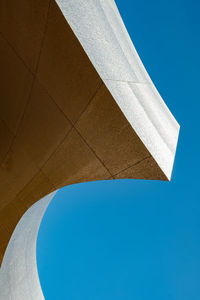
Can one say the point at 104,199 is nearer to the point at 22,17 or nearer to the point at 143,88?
the point at 143,88

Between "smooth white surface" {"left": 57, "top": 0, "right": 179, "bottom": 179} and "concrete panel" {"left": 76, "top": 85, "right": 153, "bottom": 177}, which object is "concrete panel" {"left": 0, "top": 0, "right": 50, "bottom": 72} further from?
"concrete panel" {"left": 76, "top": 85, "right": 153, "bottom": 177}

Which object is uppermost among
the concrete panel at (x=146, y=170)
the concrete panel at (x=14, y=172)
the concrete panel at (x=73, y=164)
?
the concrete panel at (x=146, y=170)

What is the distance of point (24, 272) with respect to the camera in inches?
373

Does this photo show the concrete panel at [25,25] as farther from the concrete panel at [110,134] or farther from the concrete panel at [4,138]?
the concrete panel at [4,138]

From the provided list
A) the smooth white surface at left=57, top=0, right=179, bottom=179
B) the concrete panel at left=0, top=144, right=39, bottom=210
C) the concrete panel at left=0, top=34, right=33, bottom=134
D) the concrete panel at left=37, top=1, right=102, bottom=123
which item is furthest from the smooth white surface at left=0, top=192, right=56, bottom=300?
the smooth white surface at left=57, top=0, right=179, bottom=179

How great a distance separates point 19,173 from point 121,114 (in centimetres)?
394

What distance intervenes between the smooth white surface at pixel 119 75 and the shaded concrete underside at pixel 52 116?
13cm

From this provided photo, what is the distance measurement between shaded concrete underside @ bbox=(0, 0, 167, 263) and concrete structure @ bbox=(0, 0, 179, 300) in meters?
0.02

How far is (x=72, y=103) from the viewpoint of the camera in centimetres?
586

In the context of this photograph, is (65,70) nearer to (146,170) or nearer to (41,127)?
(41,127)

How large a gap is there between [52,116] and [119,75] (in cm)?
181

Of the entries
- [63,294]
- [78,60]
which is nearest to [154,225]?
[63,294]

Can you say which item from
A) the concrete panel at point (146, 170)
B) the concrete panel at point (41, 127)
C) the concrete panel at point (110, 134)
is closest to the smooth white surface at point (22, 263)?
the concrete panel at point (41, 127)

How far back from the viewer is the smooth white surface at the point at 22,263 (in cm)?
877
